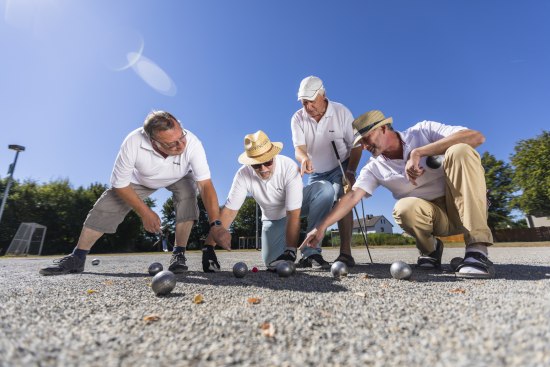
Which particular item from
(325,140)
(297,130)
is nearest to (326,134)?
(325,140)

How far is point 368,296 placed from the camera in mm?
2215

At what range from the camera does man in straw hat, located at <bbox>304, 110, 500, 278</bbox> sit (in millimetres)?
3014

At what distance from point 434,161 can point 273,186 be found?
2.00 m

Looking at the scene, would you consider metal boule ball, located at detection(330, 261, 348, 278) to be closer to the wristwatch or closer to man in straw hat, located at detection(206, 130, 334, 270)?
man in straw hat, located at detection(206, 130, 334, 270)

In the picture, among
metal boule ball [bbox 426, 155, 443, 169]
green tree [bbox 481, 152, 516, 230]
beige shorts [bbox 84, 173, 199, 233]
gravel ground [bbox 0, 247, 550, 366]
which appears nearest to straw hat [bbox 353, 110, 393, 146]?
metal boule ball [bbox 426, 155, 443, 169]

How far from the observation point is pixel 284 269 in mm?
3436

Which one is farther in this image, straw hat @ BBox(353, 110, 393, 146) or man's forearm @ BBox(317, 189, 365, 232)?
man's forearm @ BBox(317, 189, 365, 232)

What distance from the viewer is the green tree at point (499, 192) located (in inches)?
1468

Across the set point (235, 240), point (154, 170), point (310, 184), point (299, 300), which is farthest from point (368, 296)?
point (235, 240)

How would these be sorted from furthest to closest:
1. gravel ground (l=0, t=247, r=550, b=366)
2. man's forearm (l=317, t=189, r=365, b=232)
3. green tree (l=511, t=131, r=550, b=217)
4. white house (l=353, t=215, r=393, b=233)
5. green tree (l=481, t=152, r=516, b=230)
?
white house (l=353, t=215, r=393, b=233) → green tree (l=481, t=152, r=516, b=230) → green tree (l=511, t=131, r=550, b=217) → man's forearm (l=317, t=189, r=365, b=232) → gravel ground (l=0, t=247, r=550, b=366)

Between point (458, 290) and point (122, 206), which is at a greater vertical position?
point (122, 206)

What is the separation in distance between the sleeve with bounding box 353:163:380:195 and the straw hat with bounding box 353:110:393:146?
0.52 metres

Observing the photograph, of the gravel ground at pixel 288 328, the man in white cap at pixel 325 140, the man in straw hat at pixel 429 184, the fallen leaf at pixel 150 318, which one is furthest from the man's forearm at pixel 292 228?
the fallen leaf at pixel 150 318

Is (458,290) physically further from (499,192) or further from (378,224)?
(378,224)
